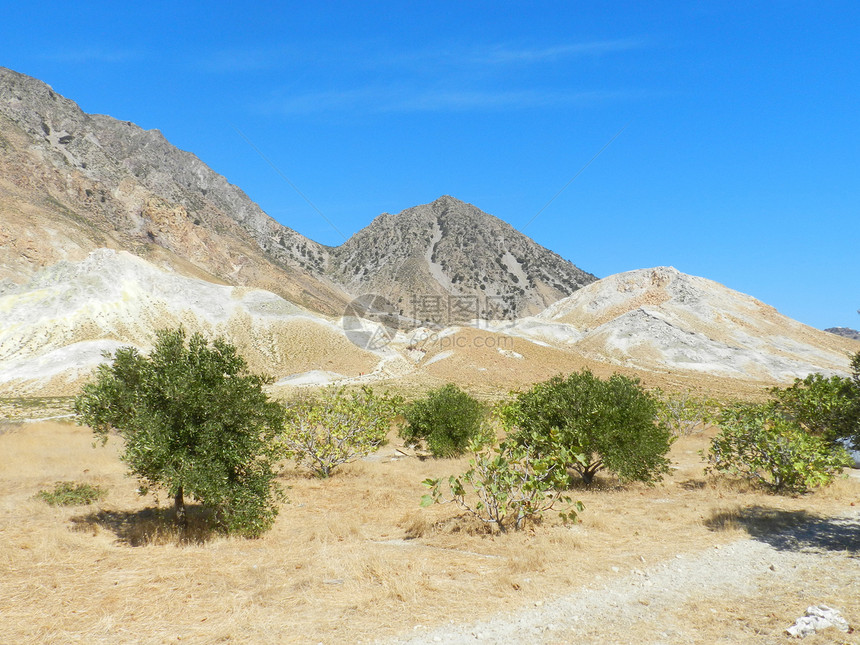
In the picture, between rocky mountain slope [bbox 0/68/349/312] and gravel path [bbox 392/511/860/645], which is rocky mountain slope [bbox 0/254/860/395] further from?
gravel path [bbox 392/511/860/645]

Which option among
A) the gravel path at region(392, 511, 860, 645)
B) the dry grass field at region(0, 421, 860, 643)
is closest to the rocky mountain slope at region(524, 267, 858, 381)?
the dry grass field at region(0, 421, 860, 643)

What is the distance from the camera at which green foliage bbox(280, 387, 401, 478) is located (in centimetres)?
2041

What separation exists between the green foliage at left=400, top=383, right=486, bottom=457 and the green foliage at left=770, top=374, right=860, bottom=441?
12.7 meters

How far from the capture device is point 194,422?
12227 millimetres

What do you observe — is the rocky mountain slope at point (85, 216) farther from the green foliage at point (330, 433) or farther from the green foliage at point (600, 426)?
the green foliage at point (600, 426)

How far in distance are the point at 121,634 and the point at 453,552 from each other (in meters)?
6.28

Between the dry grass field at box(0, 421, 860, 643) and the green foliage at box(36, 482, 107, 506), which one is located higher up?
the dry grass field at box(0, 421, 860, 643)

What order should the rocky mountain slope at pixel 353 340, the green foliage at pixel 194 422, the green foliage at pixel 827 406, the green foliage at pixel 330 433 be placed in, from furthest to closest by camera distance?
1. the rocky mountain slope at pixel 353 340
2. the green foliage at pixel 330 433
3. the green foliage at pixel 194 422
4. the green foliage at pixel 827 406

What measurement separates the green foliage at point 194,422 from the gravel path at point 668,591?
6.70 metres

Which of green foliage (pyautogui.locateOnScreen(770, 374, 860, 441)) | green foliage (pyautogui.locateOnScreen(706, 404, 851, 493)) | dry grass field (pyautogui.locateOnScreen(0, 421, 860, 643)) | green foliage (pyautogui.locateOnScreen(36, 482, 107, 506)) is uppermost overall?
A: green foliage (pyautogui.locateOnScreen(770, 374, 860, 441))

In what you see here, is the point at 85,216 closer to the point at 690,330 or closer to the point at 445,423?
the point at 445,423

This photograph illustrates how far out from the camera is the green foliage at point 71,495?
1522cm

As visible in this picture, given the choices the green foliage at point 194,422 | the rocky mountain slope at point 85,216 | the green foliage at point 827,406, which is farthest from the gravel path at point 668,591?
the rocky mountain slope at point 85,216

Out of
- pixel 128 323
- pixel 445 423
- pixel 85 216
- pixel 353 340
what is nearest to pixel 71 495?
pixel 445 423
